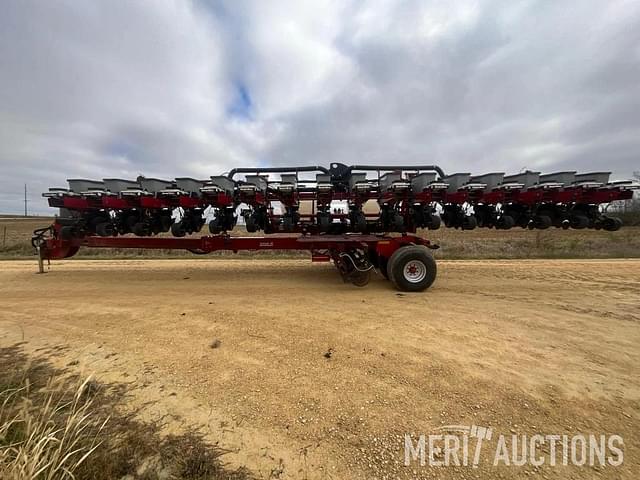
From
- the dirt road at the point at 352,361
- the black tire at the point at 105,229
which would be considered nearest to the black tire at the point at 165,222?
the black tire at the point at 105,229

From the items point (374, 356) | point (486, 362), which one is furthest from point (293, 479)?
point (486, 362)

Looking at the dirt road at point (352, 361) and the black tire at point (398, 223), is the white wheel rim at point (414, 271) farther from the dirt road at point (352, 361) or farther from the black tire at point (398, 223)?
the black tire at point (398, 223)

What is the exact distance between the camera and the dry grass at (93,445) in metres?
1.64

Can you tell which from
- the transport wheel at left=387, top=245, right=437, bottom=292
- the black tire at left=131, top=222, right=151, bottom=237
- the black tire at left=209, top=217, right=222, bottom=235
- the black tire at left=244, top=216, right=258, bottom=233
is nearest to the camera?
the transport wheel at left=387, top=245, right=437, bottom=292

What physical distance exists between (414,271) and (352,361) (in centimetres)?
376

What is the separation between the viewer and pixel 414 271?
6531 millimetres

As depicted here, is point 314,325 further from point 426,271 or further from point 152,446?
point 426,271

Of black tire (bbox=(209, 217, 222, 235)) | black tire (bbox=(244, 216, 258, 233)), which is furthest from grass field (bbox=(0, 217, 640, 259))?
black tire (bbox=(209, 217, 222, 235))

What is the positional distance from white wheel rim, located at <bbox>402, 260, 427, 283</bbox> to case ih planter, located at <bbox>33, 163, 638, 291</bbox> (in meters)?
0.40

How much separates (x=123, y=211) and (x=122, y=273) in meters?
2.02

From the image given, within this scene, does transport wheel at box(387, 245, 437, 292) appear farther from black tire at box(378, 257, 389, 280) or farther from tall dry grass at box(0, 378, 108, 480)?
tall dry grass at box(0, 378, 108, 480)

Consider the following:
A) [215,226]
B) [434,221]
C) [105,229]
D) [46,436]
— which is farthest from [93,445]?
[434,221]

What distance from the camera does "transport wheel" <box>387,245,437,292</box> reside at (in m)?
6.37

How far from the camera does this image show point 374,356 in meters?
3.38
